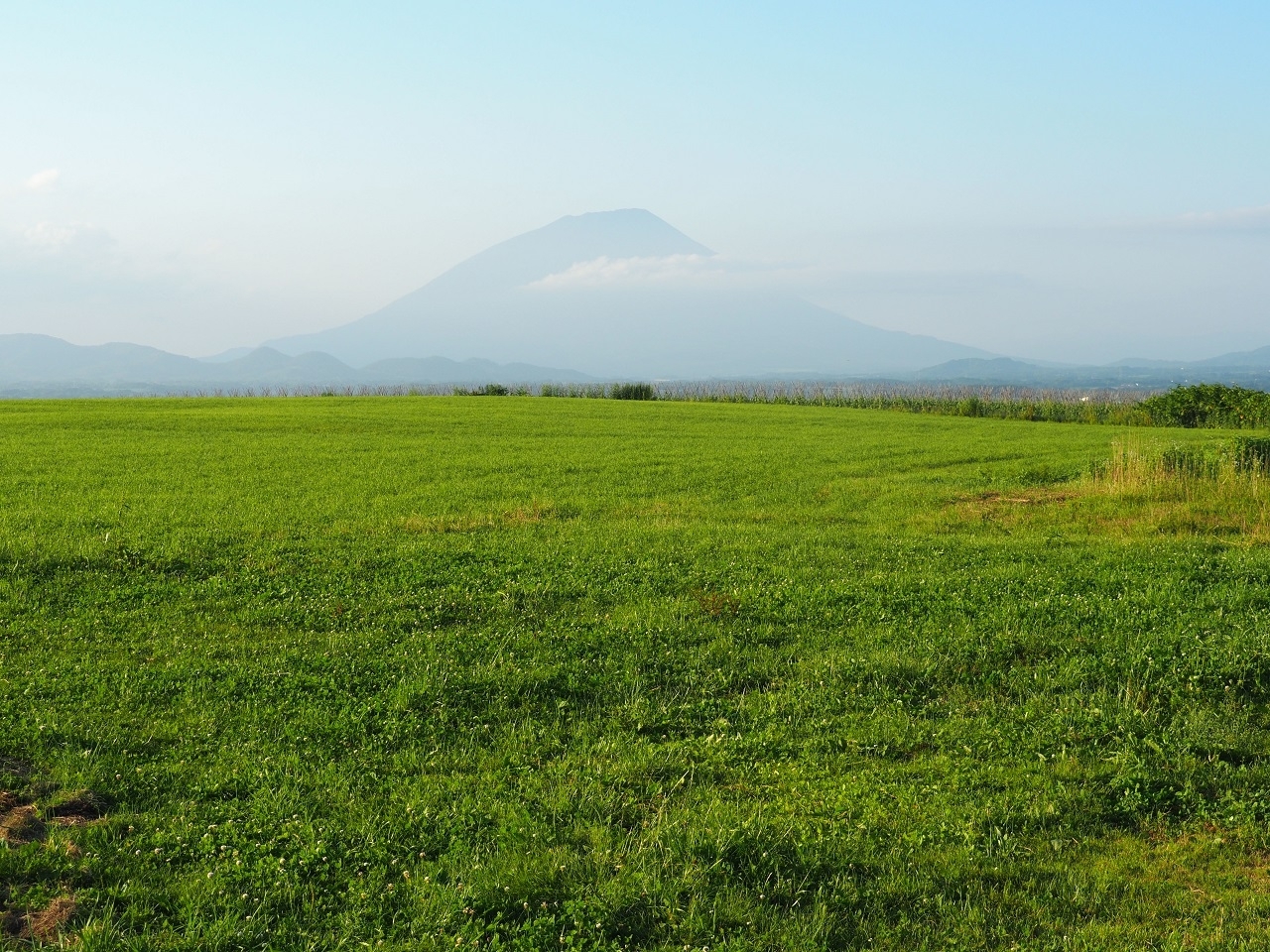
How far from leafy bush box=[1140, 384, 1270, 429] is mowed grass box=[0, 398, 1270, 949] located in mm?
37586

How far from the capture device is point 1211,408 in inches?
2084

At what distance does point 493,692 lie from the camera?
9430 mm

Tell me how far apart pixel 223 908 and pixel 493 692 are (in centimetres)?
392

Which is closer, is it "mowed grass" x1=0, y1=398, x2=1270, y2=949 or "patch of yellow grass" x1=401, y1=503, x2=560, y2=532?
"mowed grass" x1=0, y1=398, x2=1270, y2=949

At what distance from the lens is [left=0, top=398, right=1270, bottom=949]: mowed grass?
5840 millimetres

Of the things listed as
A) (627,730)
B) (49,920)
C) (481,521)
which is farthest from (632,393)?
(49,920)

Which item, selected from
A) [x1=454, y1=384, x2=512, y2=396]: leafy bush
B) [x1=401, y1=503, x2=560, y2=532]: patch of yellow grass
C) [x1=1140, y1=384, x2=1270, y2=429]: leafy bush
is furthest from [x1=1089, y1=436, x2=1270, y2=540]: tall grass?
[x1=454, y1=384, x2=512, y2=396]: leafy bush

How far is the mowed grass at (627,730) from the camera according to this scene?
5840 millimetres

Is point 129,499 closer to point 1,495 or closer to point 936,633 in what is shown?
point 1,495

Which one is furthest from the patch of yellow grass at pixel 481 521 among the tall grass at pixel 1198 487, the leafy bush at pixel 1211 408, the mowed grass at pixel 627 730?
the leafy bush at pixel 1211 408

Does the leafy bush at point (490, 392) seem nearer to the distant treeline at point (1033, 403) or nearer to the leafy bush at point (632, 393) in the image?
the distant treeline at point (1033, 403)

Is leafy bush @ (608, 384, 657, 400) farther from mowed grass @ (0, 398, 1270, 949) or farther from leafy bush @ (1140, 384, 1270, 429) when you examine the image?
mowed grass @ (0, 398, 1270, 949)

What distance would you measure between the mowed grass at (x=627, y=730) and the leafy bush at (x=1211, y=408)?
1480 inches

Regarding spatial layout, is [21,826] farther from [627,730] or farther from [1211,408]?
[1211,408]
